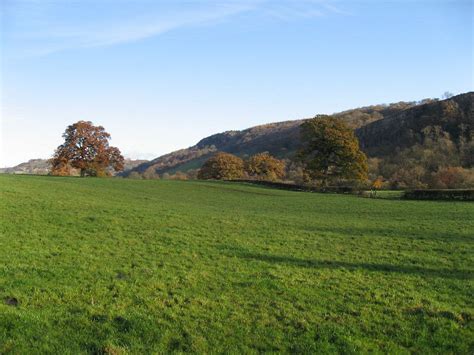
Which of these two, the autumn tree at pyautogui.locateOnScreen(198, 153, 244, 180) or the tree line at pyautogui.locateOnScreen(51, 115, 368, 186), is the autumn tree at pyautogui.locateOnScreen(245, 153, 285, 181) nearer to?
the tree line at pyautogui.locateOnScreen(51, 115, 368, 186)

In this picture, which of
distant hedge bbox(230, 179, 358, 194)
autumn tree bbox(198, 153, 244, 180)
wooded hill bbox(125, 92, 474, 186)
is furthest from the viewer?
wooded hill bbox(125, 92, 474, 186)

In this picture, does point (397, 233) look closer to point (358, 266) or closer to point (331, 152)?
point (358, 266)

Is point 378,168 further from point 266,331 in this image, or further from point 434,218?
point 266,331

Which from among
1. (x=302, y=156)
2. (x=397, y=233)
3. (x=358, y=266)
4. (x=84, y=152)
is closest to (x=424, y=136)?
(x=302, y=156)

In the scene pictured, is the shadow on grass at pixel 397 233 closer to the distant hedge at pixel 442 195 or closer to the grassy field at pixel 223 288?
the grassy field at pixel 223 288

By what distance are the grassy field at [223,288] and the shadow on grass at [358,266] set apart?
75 mm

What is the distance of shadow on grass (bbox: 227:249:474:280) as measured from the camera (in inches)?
544

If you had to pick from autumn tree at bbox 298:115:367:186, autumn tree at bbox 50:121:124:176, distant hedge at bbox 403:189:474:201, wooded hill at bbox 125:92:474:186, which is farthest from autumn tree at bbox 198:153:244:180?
distant hedge at bbox 403:189:474:201

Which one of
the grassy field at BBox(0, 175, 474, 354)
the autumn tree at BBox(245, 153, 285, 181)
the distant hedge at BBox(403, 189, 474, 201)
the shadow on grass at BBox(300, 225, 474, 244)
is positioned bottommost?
the distant hedge at BBox(403, 189, 474, 201)

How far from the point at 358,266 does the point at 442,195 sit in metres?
37.3

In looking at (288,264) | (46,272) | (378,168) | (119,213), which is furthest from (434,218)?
(378,168)

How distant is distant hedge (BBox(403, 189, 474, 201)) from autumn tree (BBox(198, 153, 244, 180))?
51.6 meters

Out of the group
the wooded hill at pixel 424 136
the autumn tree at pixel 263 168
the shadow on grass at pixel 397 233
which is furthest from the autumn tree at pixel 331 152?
the shadow on grass at pixel 397 233

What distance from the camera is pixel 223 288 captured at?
11.5 metres
